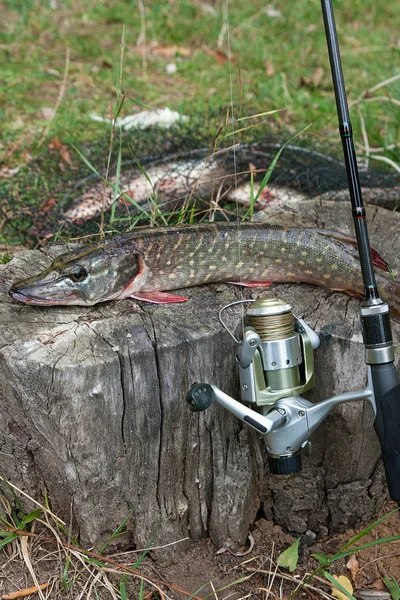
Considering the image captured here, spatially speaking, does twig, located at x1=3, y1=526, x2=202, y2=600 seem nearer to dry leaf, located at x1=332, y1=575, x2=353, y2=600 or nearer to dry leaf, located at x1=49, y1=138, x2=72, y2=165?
dry leaf, located at x1=332, y1=575, x2=353, y2=600

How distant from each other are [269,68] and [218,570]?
5.69 m

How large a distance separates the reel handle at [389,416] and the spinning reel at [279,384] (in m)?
0.05

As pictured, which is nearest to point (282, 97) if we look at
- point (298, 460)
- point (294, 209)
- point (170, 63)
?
point (170, 63)

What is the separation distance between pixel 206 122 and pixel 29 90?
2117 mm

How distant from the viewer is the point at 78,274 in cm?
280

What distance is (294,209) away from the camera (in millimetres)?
3678

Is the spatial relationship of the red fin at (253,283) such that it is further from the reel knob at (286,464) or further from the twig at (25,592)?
the twig at (25,592)

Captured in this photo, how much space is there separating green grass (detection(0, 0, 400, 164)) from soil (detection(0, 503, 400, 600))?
341cm

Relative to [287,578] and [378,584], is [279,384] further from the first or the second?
[378,584]

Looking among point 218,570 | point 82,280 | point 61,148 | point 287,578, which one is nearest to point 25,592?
point 218,570

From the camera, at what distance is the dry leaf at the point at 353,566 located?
2.96m

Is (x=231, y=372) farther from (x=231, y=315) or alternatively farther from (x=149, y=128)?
Result: (x=149, y=128)

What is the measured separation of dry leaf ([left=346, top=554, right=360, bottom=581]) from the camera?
2.96 meters

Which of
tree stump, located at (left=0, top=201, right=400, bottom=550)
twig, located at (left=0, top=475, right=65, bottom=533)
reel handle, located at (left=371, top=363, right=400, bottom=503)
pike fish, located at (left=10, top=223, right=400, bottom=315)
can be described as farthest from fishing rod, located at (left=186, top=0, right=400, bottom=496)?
twig, located at (left=0, top=475, right=65, bottom=533)
